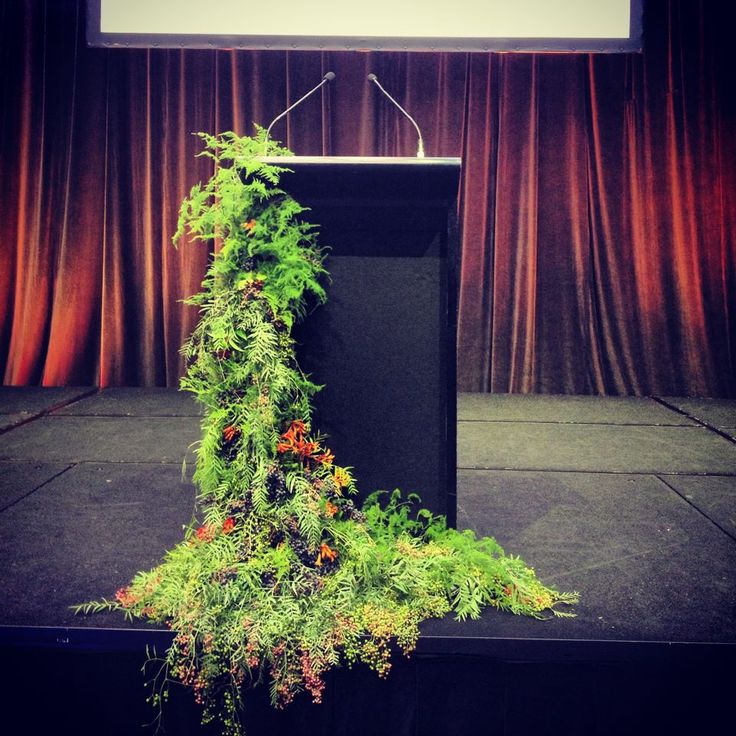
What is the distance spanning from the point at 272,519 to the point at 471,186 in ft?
9.57

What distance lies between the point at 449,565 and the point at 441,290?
22.9 inches

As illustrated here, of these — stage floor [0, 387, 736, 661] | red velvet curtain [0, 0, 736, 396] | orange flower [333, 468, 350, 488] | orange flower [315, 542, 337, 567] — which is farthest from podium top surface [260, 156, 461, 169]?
red velvet curtain [0, 0, 736, 396]

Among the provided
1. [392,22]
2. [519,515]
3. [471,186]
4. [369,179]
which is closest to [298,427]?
[369,179]

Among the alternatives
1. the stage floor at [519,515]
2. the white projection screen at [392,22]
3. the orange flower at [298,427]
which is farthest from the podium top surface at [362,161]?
the white projection screen at [392,22]

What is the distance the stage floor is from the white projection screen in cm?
168

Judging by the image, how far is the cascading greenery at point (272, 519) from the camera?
1.36 metres

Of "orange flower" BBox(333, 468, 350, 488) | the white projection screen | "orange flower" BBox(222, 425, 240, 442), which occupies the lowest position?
"orange flower" BBox(333, 468, 350, 488)

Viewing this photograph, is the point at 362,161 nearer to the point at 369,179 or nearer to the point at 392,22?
the point at 369,179

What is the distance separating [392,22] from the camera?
3.30 m

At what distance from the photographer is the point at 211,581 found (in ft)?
4.60

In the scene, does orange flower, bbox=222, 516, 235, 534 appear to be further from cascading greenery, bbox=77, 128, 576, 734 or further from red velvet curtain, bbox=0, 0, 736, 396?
red velvet curtain, bbox=0, 0, 736, 396

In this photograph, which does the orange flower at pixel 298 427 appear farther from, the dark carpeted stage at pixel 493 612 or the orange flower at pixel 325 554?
the dark carpeted stage at pixel 493 612

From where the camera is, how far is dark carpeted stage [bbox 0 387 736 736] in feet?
4.48

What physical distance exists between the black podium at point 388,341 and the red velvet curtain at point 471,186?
2.45 metres
